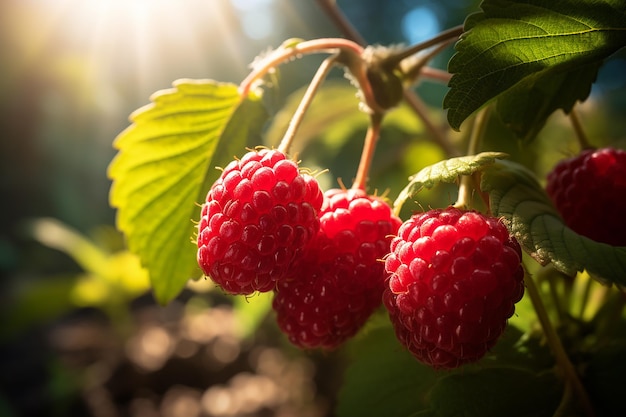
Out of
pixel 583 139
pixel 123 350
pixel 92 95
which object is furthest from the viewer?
pixel 92 95

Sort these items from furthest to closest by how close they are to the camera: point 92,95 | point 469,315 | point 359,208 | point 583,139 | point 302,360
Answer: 1. point 92,95
2. point 302,360
3. point 583,139
4. point 359,208
5. point 469,315

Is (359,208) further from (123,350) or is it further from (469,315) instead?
(123,350)

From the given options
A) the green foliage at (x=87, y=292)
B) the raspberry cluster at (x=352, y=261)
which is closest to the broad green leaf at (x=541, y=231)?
the raspberry cluster at (x=352, y=261)

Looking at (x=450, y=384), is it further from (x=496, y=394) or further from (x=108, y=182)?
(x=108, y=182)

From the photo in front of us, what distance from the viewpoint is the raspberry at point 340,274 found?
0.59 meters

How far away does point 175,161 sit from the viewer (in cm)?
75

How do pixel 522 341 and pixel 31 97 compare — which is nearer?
pixel 522 341

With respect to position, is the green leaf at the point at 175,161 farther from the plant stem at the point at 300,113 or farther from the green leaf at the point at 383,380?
the green leaf at the point at 383,380

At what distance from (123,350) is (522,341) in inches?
74.3

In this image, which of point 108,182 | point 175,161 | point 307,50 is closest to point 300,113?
point 307,50

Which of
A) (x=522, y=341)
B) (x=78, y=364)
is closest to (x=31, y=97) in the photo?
(x=78, y=364)

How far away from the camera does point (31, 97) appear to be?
419 cm

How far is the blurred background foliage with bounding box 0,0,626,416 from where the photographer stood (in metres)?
1.35

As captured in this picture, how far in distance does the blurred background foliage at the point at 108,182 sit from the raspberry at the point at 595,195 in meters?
0.13
